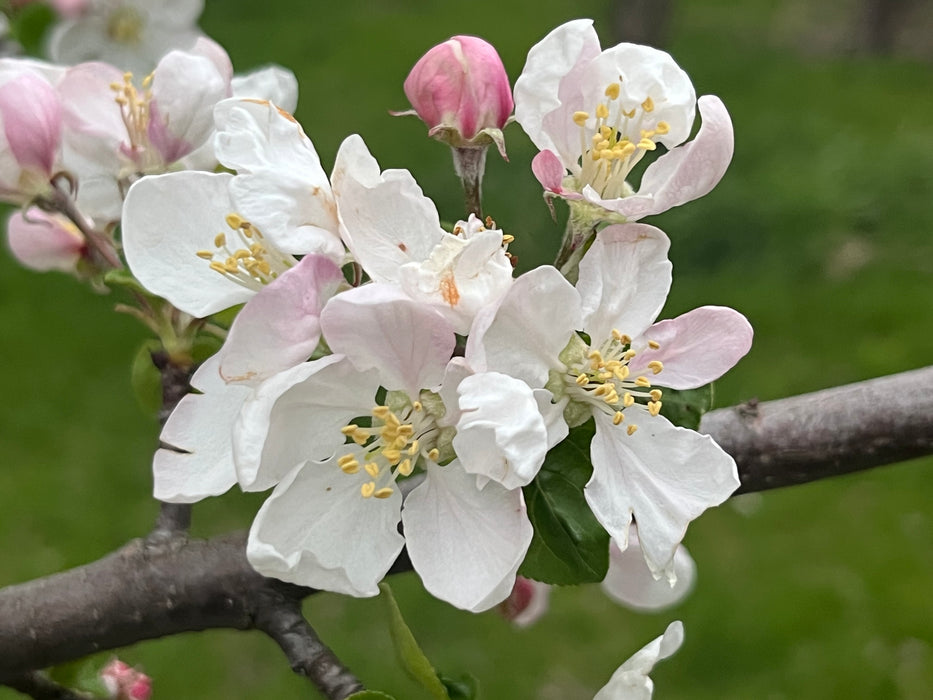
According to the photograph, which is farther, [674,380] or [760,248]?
[760,248]

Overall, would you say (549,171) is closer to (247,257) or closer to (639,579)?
(247,257)

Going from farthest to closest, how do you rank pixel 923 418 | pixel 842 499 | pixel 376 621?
pixel 842 499 → pixel 376 621 → pixel 923 418

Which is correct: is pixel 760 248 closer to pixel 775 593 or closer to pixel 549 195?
pixel 775 593

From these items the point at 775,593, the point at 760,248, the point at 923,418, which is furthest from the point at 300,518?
the point at 760,248

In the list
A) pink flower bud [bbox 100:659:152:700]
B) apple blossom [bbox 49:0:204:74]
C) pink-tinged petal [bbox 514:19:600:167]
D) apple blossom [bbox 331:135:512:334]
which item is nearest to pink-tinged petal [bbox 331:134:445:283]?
apple blossom [bbox 331:135:512:334]

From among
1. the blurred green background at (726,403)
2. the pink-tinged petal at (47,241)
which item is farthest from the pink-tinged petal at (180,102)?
the blurred green background at (726,403)

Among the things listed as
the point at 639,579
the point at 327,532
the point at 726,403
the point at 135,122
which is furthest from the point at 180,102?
the point at 726,403
